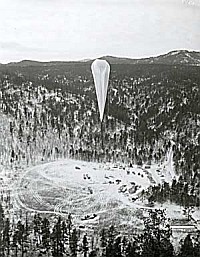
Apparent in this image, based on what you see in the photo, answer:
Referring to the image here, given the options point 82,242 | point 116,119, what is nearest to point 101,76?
point 82,242

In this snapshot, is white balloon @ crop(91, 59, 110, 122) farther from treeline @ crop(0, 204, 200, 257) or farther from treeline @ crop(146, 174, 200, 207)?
treeline @ crop(146, 174, 200, 207)

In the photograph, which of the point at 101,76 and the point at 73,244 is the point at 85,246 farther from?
the point at 101,76

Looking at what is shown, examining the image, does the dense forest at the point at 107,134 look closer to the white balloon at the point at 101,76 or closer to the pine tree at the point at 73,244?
the pine tree at the point at 73,244

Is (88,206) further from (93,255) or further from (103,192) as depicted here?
(93,255)

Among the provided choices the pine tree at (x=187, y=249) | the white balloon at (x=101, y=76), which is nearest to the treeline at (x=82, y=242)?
the pine tree at (x=187, y=249)

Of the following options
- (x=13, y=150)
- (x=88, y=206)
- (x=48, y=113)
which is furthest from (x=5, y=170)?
(x=48, y=113)

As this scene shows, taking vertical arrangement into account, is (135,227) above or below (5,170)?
below

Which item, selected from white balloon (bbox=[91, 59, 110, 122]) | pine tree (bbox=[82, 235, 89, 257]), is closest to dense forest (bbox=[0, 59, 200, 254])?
pine tree (bbox=[82, 235, 89, 257])

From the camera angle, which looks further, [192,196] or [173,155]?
[173,155]
